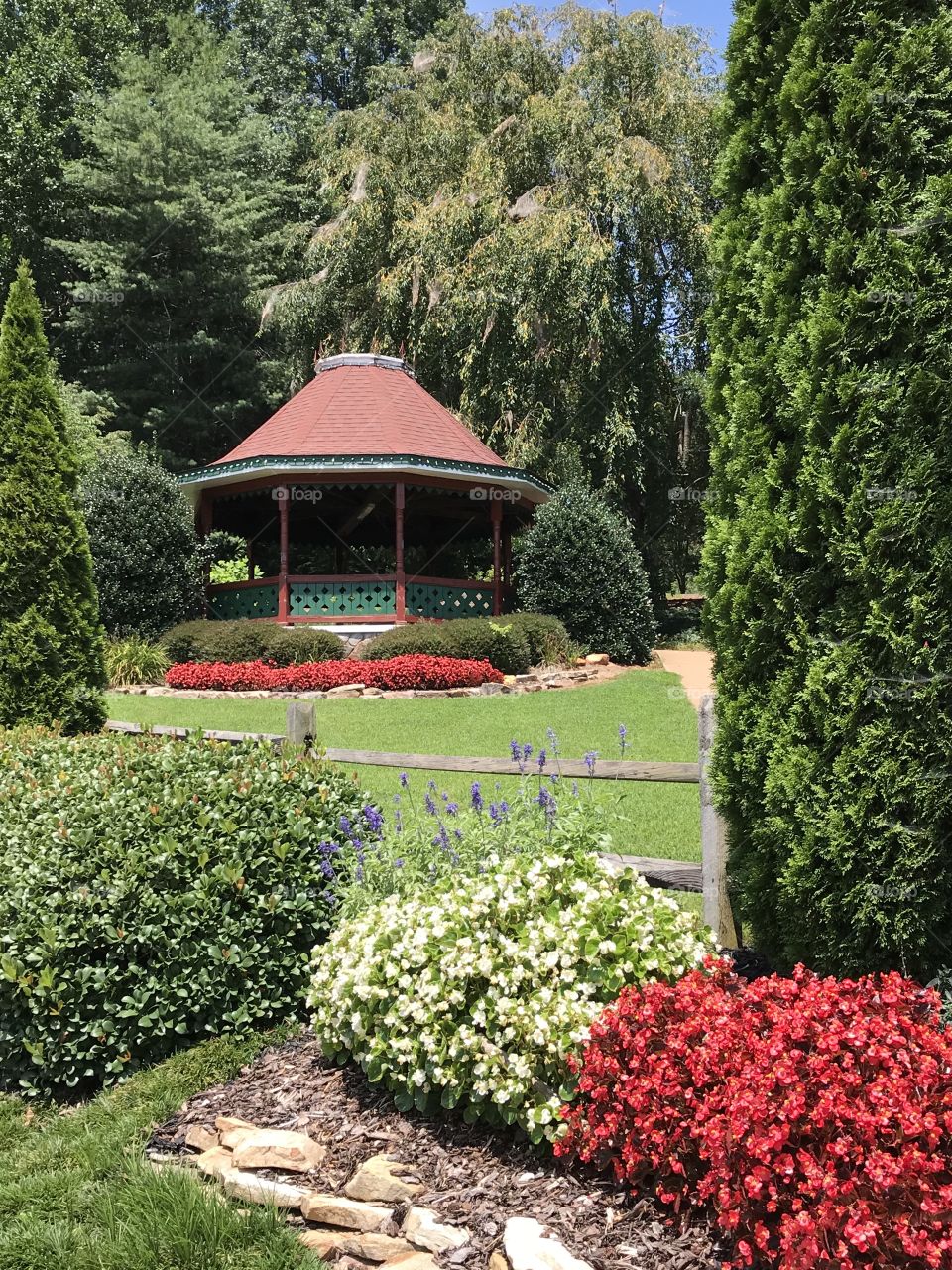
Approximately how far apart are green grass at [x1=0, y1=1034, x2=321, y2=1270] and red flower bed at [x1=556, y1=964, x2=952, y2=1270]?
3.62 feet

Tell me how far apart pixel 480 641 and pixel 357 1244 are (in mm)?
14711

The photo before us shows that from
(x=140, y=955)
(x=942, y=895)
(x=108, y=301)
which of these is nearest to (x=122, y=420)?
(x=108, y=301)

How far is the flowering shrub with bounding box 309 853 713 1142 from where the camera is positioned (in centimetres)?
373

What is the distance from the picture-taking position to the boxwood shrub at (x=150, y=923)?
4.84 meters

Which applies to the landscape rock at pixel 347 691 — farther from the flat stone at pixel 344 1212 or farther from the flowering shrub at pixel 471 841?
the flat stone at pixel 344 1212

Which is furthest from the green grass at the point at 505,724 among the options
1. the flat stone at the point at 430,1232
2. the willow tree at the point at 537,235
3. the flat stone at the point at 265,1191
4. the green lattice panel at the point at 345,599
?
the willow tree at the point at 537,235

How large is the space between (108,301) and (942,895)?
3157 centimetres

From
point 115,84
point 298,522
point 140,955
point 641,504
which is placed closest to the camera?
point 140,955

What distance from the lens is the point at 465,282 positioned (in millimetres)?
23797

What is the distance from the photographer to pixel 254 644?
1812cm

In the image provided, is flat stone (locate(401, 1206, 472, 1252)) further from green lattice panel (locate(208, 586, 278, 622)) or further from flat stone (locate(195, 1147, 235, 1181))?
green lattice panel (locate(208, 586, 278, 622))

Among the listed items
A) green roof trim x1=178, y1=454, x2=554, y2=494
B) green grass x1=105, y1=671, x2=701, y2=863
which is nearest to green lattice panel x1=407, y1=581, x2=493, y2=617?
green roof trim x1=178, y1=454, x2=554, y2=494

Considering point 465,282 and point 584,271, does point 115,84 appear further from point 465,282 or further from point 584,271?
point 584,271

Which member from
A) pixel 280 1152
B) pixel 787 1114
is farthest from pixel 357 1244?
pixel 787 1114
